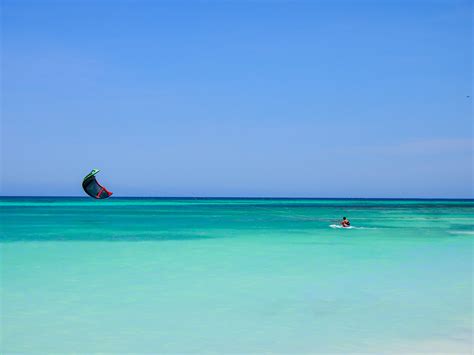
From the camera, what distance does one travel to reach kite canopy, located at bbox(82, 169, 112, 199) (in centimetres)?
1845

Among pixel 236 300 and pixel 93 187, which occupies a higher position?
pixel 93 187

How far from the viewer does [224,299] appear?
30.6 feet

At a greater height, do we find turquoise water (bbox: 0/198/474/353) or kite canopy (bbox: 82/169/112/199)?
kite canopy (bbox: 82/169/112/199)

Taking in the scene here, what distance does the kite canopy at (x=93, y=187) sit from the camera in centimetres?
1845

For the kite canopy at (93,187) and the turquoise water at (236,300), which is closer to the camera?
the turquoise water at (236,300)

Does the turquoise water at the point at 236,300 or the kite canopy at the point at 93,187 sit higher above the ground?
the kite canopy at the point at 93,187

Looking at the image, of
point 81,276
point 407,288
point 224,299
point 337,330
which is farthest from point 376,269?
point 81,276

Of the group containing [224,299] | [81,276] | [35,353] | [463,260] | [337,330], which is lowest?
[35,353]

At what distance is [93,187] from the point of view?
19.1 meters

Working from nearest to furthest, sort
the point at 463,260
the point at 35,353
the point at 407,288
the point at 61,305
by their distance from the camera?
the point at 35,353 < the point at 61,305 < the point at 407,288 < the point at 463,260

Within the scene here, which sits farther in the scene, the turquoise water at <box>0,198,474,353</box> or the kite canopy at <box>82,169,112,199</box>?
the kite canopy at <box>82,169,112,199</box>

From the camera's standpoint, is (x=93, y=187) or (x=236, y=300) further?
(x=93, y=187)

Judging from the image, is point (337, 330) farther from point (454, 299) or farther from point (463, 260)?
point (463, 260)

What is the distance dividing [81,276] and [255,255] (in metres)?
5.38
